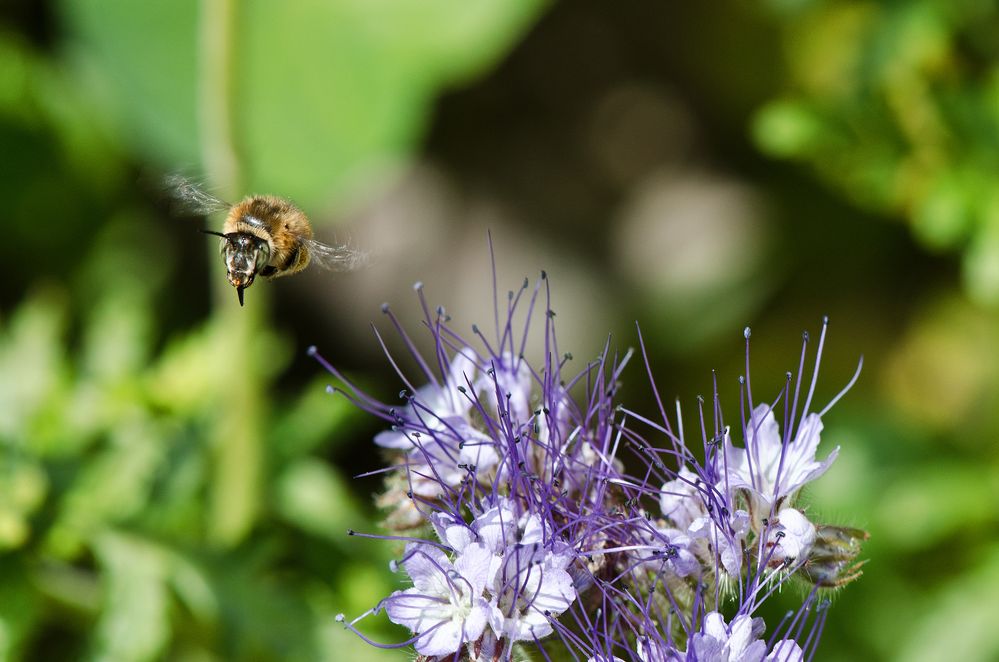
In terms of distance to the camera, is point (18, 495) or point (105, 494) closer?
point (18, 495)

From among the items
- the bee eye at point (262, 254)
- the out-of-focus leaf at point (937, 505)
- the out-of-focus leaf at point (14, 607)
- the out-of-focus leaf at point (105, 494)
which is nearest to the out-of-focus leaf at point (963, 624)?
the out-of-focus leaf at point (937, 505)

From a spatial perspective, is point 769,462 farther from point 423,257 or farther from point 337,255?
point 423,257

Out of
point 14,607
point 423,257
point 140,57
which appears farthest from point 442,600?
point 423,257

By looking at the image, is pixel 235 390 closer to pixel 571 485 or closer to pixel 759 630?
pixel 571 485

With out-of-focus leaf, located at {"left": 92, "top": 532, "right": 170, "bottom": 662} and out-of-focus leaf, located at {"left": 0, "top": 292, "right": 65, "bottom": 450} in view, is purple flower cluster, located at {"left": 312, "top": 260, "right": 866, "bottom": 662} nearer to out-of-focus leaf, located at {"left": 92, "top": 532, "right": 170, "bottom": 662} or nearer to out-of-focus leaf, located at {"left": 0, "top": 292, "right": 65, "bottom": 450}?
out-of-focus leaf, located at {"left": 92, "top": 532, "right": 170, "bottom": 662}

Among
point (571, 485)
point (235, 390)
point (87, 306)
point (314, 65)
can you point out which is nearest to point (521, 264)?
point (314, 65)

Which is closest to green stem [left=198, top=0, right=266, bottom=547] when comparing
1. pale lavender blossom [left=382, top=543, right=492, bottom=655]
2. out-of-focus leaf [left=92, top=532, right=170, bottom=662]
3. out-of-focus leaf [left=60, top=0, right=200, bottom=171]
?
out-of-focus leaf [left=92, top=532, right=170, bottom=662]
